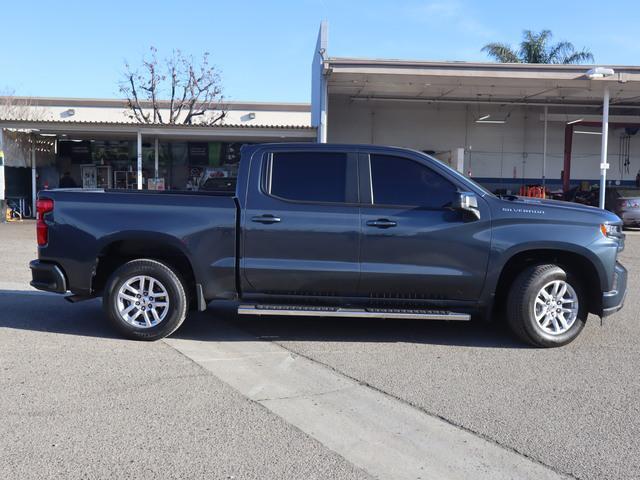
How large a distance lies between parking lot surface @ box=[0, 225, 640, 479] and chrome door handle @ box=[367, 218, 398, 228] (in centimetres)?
125

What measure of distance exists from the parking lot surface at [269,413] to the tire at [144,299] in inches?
7.3

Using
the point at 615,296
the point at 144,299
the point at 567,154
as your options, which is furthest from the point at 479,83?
the point at 144,299

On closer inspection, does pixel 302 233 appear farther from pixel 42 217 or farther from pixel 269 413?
pixel 42 217

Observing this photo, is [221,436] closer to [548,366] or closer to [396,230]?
[396,230]

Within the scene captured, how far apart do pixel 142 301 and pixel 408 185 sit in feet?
9.80

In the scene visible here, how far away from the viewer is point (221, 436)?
156 inches

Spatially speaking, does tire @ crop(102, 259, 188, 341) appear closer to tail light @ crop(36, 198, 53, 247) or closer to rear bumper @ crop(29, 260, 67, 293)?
rear bumper @ crop(29, 260, 67, 293)

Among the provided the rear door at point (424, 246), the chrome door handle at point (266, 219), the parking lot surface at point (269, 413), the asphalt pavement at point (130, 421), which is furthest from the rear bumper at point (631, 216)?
the asphalt pavement at point (130, 421)

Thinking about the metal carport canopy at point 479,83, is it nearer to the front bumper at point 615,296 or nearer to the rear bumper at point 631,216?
the rear bumper at point 631,216

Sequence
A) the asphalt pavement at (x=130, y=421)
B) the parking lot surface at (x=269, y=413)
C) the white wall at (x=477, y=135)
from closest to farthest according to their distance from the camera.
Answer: the asphalt pavement at (x=130, y=421)
the parking lot surface at (x=269, y=413)
the white wall at (x=477, y=135)

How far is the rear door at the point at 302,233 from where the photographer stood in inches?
236

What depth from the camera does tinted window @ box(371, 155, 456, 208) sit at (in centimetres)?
607

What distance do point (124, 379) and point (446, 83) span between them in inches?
737

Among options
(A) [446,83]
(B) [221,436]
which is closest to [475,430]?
(B) [221,436]
